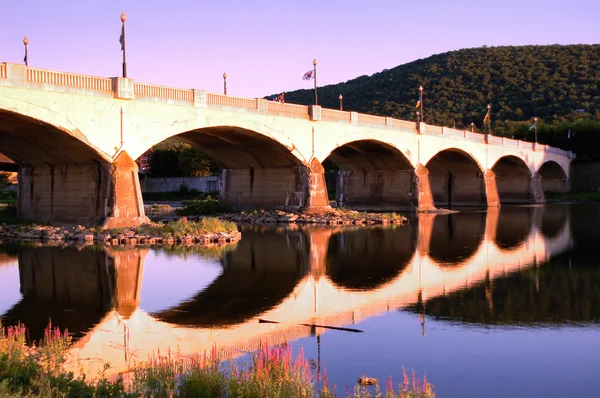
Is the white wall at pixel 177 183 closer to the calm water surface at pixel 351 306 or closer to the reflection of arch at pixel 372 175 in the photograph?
the reflection of arch at pixel 372 175

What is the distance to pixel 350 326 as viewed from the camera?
12633 millimetres

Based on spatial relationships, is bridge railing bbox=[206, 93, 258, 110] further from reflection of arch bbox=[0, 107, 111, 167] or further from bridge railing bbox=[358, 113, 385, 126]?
bridge railing bbox=[358, 113, 385, 126]

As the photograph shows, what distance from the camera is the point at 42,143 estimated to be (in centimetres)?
3322

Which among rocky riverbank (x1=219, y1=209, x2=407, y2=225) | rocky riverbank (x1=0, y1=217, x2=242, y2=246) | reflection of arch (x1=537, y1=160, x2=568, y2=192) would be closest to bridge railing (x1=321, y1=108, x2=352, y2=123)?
rocky riverbank (x1=219, y1=209, x2=407, y2=225)

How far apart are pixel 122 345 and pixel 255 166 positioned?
38.7 metres

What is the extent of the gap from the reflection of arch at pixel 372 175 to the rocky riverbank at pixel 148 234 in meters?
26.7

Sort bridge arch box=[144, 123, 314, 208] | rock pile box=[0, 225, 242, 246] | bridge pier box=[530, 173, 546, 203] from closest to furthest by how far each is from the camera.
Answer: rock pile box=[0, 225, 242, 246], bridge arch box=[144, 123, 314, 208], bridge pier box=[530, 173, 546, 203]

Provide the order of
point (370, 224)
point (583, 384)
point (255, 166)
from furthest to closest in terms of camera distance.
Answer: point (255, 166) → point (370, 224) → point (583, 384)

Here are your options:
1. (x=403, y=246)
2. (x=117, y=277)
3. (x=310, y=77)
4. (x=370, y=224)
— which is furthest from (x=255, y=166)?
(x=117, y=277)

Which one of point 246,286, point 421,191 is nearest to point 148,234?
point 246,286

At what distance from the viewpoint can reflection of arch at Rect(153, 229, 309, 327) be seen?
13539 millimetres

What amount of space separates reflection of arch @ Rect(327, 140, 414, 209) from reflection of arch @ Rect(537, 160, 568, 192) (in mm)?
35923

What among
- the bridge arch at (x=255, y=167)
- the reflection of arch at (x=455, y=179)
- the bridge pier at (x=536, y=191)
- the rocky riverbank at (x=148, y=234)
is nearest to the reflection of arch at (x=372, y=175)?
the bridge arch at (x=255, y=167)

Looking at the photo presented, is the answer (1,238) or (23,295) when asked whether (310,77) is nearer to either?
(1,238)
